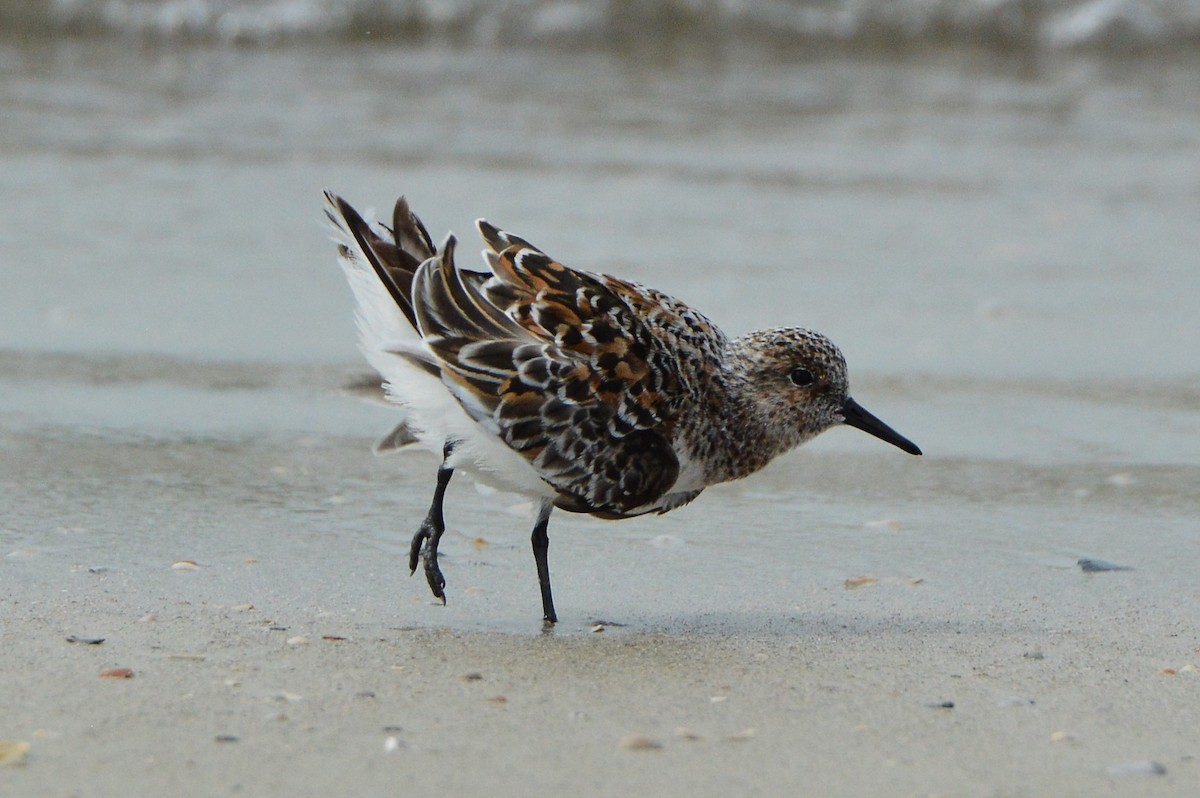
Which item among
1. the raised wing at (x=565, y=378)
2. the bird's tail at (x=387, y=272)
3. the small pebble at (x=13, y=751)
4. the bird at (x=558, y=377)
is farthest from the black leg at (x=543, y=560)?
the small pebble at (x=13, y=751)

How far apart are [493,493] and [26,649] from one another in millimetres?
1709

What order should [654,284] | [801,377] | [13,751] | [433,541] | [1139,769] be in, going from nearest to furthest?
[13,751] → [1139,769] → [433,541] → [801,377] → [654,284]

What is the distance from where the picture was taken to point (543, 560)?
3.81 meters

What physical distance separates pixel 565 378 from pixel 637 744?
40.8 inches

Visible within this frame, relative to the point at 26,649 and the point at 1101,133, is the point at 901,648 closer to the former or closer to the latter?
the point at 26,649

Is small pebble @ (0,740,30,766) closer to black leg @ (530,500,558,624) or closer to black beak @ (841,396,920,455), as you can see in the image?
black leg @ (530,500,558,624)

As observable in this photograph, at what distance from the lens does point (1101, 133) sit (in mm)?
10406

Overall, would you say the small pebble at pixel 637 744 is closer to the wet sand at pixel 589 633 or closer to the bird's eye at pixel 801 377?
the wet sand at pixel 589 633

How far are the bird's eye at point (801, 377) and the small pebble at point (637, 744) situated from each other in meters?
1.38

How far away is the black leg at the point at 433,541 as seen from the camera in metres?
3.71

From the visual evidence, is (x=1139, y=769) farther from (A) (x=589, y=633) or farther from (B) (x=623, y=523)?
(B) (x=623, y=523)

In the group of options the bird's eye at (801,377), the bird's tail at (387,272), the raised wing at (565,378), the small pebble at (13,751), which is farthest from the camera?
the bird's eye at (801,377)

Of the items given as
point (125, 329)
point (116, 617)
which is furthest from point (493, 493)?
point (125, 329)

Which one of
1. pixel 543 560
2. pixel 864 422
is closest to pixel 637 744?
pixel 543 560
